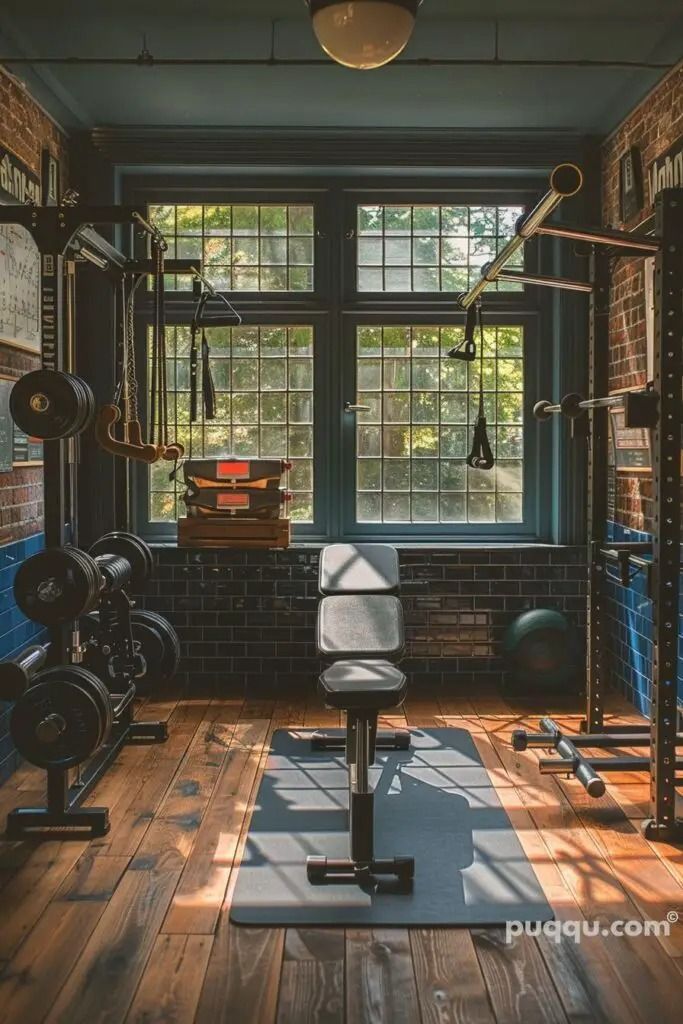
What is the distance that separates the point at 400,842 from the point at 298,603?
236 cm

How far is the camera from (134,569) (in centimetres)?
467

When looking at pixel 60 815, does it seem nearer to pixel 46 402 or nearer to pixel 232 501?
pixel 46 402

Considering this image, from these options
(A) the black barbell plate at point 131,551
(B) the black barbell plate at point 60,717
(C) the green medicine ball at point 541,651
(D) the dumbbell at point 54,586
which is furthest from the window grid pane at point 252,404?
(B) the black barbell plate at point 60,717

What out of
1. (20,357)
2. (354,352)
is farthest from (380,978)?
(354,352)

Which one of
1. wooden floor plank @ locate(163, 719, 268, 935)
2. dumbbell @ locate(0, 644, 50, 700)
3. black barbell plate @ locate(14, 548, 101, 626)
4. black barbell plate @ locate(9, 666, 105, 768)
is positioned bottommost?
wooden floor plank @ locate(163, 719, 268, 935)

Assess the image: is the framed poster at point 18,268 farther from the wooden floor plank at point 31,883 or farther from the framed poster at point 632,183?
the framed poster at point 632,183

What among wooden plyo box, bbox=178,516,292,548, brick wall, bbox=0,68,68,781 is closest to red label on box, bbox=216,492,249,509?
wooden plyo box, bbox=178,516,292,548

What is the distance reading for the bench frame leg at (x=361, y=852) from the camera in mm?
3164

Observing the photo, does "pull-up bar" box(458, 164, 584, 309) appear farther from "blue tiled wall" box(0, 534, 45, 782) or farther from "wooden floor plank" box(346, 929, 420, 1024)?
"blue tiled wall" box(0, 534, 45, 782)

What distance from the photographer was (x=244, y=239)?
599cm

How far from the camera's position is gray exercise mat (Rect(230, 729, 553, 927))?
298cm

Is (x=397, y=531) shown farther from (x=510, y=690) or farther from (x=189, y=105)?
(x=189, y=105)

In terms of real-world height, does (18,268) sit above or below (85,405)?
above

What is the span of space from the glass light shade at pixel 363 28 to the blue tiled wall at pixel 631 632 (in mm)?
3027
